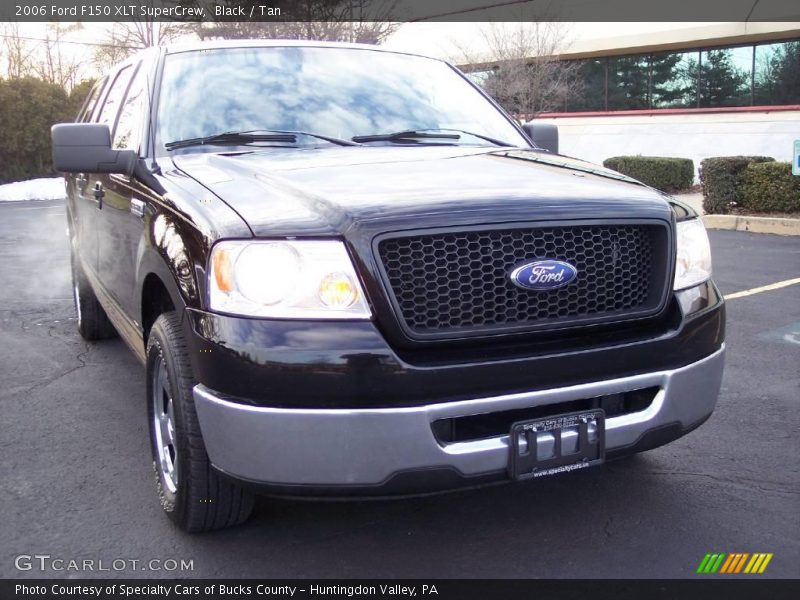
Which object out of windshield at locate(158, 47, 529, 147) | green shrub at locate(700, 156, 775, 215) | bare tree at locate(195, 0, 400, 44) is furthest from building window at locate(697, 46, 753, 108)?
windshield at locate(158, 47, 529, 147)

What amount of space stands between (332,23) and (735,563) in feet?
63.8

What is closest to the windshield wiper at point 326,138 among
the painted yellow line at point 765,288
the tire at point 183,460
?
the tire at point 183,460

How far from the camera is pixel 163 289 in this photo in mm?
3174

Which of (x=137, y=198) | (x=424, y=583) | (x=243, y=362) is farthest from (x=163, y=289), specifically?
(x=424, y=583)

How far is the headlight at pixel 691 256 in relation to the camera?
9.57ft

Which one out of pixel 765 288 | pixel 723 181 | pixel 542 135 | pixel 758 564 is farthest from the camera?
pixel 723 181

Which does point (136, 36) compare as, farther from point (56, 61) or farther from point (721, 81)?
point (721, 81)

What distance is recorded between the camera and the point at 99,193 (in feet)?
14.2

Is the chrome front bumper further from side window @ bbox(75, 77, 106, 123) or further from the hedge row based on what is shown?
the hedge row

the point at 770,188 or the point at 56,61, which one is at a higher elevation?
the point at 56,61

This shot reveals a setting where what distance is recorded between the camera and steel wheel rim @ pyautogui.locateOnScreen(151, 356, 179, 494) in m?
3.09

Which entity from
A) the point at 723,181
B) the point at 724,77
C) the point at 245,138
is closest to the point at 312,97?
the point at 245,138

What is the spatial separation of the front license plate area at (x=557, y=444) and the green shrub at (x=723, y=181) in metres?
12.1

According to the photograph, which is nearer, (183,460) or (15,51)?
(183,460)
